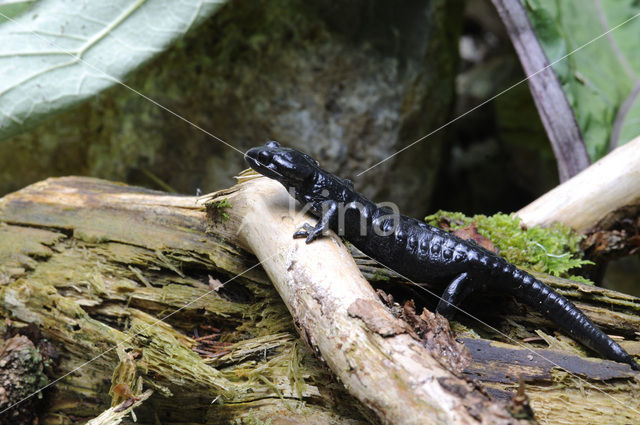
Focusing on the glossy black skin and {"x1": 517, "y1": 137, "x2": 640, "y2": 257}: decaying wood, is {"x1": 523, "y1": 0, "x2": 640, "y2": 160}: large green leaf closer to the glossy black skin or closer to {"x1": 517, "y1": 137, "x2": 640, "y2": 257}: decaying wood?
{"x1": 517, "y1": 137, "x2": 640, "y2": 257}: decaying wood

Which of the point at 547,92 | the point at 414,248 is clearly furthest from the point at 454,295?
the point at 547,92

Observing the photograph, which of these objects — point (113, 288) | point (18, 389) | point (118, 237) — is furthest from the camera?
point (118, 237)

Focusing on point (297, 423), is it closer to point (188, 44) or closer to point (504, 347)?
point (504, 347)

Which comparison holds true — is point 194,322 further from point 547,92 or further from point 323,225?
point 547,92

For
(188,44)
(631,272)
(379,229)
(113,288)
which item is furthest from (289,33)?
(631,272)

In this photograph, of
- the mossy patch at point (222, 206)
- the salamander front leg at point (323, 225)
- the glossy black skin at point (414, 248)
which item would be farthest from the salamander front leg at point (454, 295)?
the mossy patch at point (222, 206)

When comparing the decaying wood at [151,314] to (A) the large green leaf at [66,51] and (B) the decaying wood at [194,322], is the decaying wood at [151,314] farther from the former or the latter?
(A) the large green leaf at [66,51]

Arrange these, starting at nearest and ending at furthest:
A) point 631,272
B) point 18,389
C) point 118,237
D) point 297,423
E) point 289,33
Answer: point 297,423 → point 18,389 → point 118,237 → point 289,33 → point 631,272

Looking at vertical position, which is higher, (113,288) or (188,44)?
(188,44)
